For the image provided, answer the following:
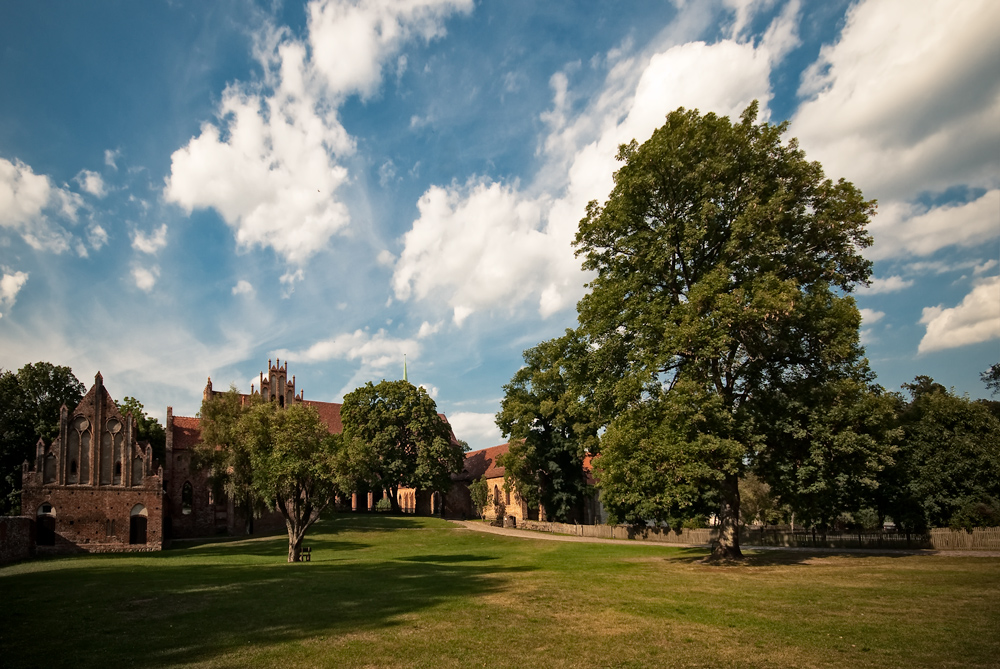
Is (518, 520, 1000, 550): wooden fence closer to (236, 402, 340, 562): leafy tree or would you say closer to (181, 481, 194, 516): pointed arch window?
(236, 402, 340, 562): leafy tree

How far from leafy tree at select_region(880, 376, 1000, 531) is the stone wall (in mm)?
47324

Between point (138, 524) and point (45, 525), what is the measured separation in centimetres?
510

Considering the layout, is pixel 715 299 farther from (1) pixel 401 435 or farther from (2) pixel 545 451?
(1) pixel 401 435

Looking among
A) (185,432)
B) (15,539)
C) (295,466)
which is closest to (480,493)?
(185,432)

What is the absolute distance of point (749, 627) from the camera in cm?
1229

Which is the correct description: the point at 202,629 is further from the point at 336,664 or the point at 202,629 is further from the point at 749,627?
the point at 749,627

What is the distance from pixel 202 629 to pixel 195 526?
44.8 m

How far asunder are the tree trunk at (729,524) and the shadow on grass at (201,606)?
876 cm

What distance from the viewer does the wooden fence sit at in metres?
29.1

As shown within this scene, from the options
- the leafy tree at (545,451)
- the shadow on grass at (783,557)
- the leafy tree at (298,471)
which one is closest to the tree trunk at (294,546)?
the leafy tree at (298,471)

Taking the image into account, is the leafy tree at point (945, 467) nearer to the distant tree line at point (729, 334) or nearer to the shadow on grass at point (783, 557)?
the distant tree line at point (729, 334)

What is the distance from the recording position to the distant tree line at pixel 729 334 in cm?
2275

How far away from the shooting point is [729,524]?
26.3 meters

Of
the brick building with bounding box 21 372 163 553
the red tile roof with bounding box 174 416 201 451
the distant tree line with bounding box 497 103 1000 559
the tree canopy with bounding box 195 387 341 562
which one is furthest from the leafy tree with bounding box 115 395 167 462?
the distant tree line with bounding box 497 103 1000 559
